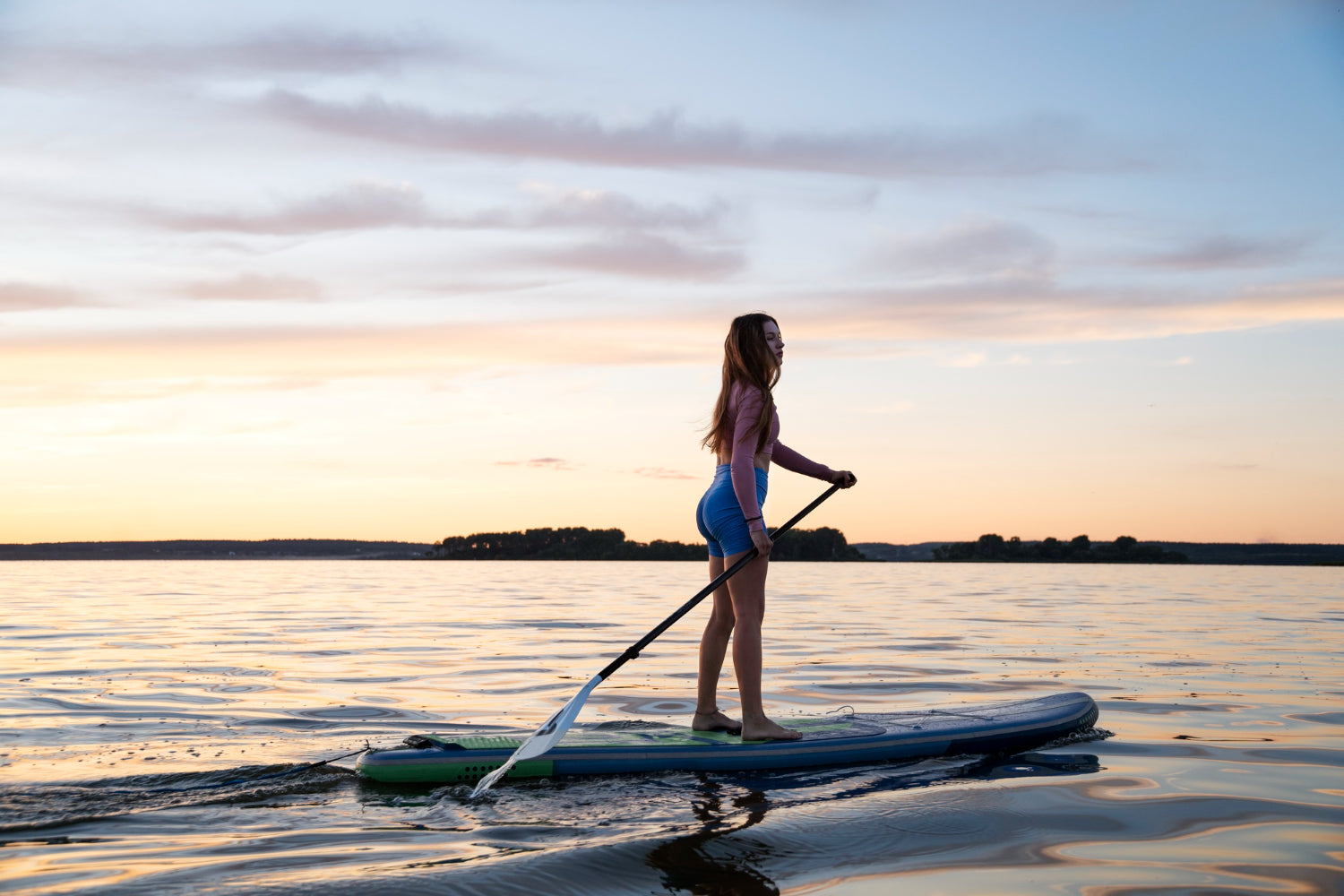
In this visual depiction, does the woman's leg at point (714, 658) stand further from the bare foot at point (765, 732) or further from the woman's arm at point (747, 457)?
the woman's arm at point (747, 457)

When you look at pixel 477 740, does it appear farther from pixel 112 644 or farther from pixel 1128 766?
pixel 112 644

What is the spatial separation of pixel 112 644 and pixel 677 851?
1075 cm

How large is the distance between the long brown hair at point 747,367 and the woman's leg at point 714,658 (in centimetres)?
78

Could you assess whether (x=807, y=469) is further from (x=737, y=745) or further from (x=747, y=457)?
(x=737, y=745)

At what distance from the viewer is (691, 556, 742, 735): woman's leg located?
19.2 ft

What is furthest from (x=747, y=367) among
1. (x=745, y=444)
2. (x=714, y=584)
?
(x=714, y=584)

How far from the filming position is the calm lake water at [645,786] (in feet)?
12.3

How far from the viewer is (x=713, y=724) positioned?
599cm

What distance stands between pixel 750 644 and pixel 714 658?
0.43 meters

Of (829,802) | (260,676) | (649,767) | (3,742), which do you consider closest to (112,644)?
(260,676)

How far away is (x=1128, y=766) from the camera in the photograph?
18.5 feet

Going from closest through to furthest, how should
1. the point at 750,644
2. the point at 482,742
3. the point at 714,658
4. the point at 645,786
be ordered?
the point at 645,786 → the point at 482,742 → the point at 750,644 → the point at 714,658

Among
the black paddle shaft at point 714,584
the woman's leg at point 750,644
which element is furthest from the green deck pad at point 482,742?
the woman's leg at point 750,644

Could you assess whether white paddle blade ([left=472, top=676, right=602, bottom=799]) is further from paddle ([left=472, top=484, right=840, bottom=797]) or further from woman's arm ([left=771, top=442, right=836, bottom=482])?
woman's arm ([left=771, top=442, right=836, bottom=482])
